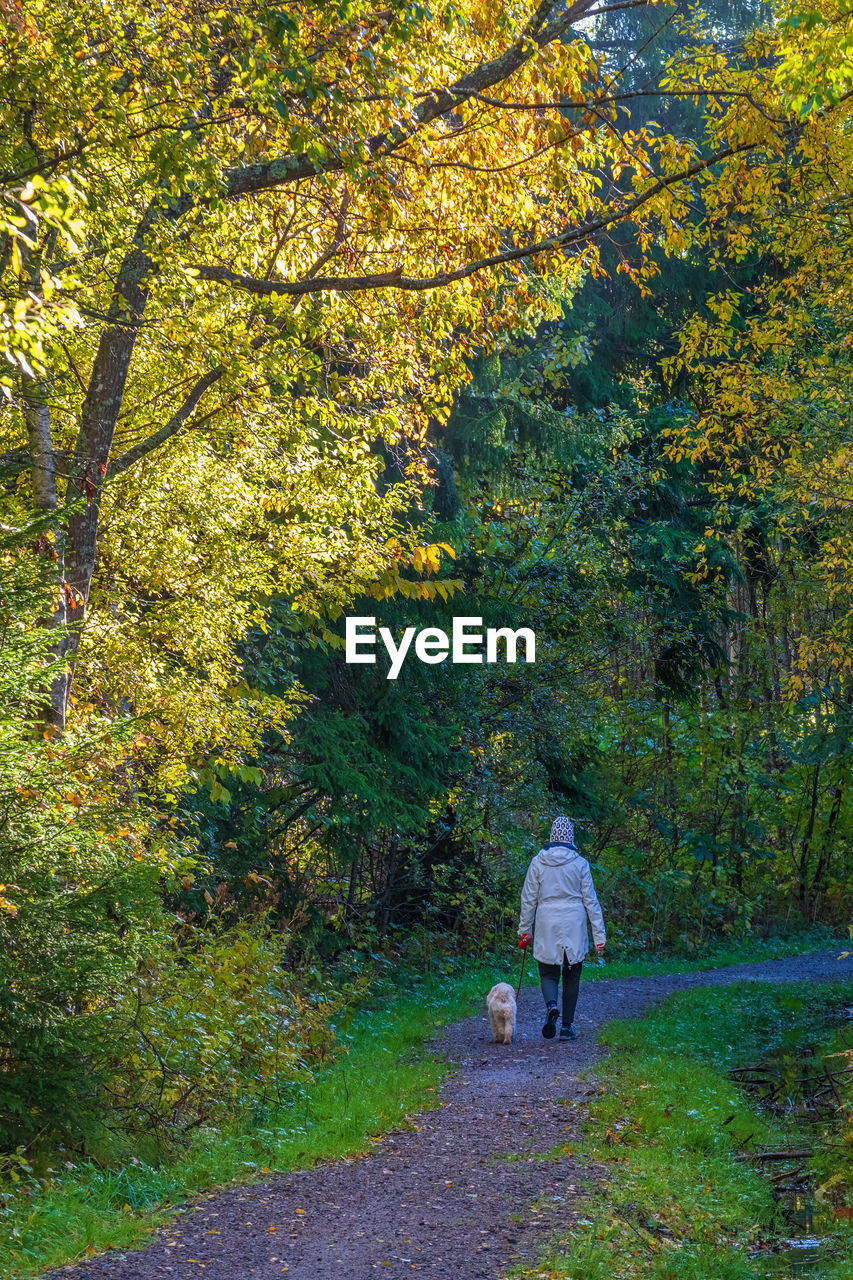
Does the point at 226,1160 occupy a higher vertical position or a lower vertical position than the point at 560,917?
lower

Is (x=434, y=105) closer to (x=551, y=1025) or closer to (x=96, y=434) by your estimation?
(x=96, y=434)

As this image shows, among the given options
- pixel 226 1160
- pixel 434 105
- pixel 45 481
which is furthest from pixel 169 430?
pixel 226 1160

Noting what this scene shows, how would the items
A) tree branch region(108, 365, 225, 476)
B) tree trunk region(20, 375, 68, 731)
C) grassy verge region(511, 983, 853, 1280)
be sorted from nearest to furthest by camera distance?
grassy verge region(511, 983, 853, 1280), tree trunk region(20, 375, 68, 731), tree branch region(108, 365, 225, 476)

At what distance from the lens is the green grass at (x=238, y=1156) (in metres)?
5.87

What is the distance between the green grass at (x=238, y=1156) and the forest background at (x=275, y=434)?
1.01 ft

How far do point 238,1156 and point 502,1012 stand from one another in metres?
4.48

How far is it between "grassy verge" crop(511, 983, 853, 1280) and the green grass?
5.58 ft

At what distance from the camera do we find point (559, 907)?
38.5ft

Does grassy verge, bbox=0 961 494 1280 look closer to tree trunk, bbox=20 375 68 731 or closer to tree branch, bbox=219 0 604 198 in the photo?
tree trunk, bbox=20 375 68 731

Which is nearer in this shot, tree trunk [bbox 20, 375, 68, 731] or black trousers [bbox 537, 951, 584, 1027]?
tree trunk [bbox 20, 375, 68, 731]

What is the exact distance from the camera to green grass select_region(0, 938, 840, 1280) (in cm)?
587

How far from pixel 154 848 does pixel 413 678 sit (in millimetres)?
8107

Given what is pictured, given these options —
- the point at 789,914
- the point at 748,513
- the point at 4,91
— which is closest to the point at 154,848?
the point at 4,91

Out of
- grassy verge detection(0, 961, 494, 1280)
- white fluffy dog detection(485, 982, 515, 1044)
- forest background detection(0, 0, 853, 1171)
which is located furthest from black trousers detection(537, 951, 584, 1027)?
forest background detection(0, 0, 853, 1171)
